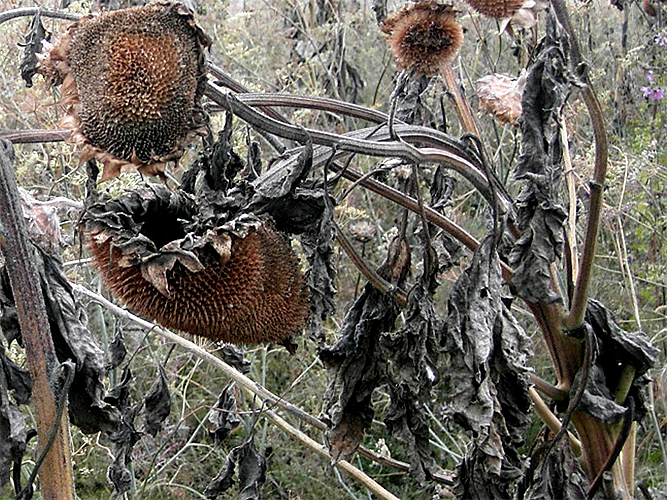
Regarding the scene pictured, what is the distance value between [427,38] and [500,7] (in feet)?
0.56

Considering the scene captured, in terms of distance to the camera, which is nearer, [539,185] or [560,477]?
[539,185]

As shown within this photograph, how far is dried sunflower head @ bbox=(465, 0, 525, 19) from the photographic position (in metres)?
1.72

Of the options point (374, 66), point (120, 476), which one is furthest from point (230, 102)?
point (374, 66)

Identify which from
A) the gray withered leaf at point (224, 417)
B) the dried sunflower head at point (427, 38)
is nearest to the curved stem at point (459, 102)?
the dried sunflower head at point (427, 38)

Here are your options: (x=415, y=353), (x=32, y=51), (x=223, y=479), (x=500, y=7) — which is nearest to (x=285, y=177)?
(x=415, y=353)

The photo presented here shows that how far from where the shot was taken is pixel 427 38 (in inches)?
69.9

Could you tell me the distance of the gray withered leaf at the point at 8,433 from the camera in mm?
1188

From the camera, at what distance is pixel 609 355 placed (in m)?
1.52

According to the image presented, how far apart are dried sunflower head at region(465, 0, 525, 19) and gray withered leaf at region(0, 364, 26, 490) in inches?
47.6

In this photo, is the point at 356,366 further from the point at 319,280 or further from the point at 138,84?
the point at 138,84

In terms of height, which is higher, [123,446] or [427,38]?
[427,38]

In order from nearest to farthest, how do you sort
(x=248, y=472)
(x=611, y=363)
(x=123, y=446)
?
(x=611, y=363)
(x=123, y=446)
(x=248, y=472)

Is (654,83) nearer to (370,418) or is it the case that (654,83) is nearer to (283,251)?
(370,418)

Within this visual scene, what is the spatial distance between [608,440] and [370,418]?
456mm
